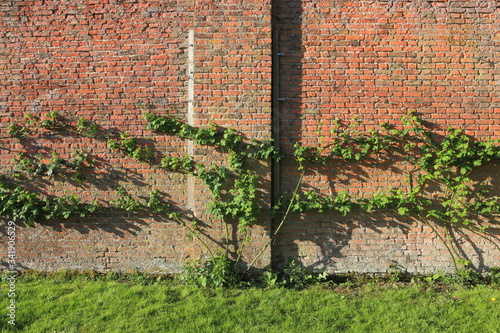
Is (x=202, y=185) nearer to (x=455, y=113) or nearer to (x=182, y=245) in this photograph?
(x=182, y=245)

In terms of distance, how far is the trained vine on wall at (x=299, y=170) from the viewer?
4.04 meters

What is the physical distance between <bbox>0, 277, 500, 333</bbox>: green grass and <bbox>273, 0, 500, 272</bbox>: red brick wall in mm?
582

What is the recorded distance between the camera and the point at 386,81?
4.22m

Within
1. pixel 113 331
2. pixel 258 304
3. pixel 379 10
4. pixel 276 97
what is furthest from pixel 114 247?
pixel 379 10

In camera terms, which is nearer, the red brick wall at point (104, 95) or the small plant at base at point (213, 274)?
the small plant at base at point (213, 274)

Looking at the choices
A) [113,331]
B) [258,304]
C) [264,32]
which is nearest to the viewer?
[113,331]

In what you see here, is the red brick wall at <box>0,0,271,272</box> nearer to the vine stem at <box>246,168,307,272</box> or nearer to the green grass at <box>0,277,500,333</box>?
the green grass at <box>0,277,500,333</box>

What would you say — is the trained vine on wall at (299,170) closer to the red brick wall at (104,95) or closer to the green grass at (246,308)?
the red brick wall at (104,95)

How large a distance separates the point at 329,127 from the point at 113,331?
3.34m

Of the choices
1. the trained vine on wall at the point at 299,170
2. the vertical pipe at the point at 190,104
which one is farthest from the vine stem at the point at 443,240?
the vertical pipe at the point at 190,104

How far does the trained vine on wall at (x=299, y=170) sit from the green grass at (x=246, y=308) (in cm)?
65

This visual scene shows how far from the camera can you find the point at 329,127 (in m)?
4.22

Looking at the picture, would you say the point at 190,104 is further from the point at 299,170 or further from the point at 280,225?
the point at 280,225

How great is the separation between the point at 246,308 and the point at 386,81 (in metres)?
3.30
